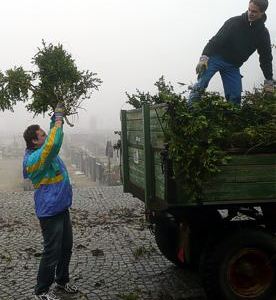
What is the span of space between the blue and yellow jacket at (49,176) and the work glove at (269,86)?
6.81 feet

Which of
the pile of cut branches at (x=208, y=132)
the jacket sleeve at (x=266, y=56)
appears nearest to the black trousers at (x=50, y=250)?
the pile of cut branches at (x=208, y=132)

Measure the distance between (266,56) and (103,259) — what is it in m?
3.20

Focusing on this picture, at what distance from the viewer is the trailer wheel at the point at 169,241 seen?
5.68m

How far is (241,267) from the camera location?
174 inches

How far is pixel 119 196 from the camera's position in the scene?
11117 millimetres

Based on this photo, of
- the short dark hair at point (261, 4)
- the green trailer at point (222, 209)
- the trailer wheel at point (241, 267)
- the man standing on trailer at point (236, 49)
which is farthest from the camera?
the man standing on trailer at point (236, 49)

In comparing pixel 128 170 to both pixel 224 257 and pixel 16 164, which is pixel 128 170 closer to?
pixel 224 257

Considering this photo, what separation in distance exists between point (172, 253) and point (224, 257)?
151cm

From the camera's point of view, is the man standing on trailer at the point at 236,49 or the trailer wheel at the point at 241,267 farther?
the man standing on trailer at the point at 236,49

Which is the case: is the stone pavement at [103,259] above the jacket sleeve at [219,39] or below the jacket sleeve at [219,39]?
below

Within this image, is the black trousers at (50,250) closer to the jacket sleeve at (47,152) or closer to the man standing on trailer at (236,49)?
the jacket sleeve at (47,152)

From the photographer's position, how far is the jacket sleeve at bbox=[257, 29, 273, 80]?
18.8ft

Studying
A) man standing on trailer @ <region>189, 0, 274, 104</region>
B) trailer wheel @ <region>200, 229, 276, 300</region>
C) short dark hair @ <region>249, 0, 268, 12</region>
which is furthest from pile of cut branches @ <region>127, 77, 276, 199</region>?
short dark hair @ <region>249, 0, 268, 12</region>

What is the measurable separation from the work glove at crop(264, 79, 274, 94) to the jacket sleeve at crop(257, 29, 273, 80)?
1.11ft
